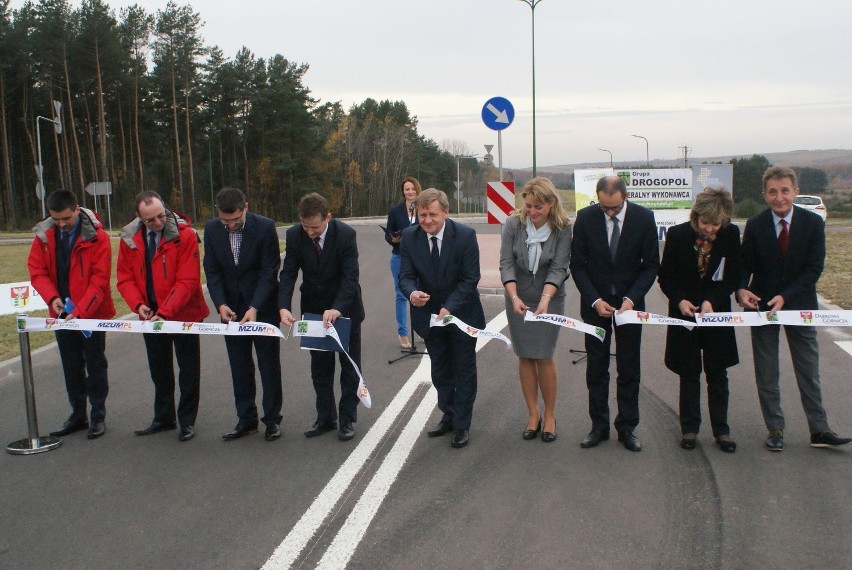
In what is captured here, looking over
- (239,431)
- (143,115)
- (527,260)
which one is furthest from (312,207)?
(143,115)

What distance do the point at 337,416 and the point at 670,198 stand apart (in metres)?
17.1

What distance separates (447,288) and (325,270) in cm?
94

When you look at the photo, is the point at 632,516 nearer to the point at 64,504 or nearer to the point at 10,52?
the point at 64,504

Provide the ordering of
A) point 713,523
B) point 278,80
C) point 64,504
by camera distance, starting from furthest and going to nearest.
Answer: point 278,80, point 64,504, point 713,523

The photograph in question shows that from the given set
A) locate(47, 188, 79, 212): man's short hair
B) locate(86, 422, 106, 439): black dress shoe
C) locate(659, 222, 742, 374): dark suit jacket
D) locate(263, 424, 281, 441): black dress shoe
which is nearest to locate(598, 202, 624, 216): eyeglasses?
locate(659, 222, 742, 374): dark suit jacket

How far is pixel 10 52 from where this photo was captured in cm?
4734

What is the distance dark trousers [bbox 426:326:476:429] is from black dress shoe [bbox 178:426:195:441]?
197cm

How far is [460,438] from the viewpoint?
5453mm

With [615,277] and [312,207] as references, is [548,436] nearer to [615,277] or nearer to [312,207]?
[615,277]

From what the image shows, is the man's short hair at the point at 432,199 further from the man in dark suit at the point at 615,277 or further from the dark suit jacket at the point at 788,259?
the dark suit jacket at the point at 788,259

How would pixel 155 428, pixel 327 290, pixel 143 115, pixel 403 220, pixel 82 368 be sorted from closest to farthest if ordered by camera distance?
pixel 327 290
pixel 155 428
pixel 82 368
pixel 403 220
pixel 143 115

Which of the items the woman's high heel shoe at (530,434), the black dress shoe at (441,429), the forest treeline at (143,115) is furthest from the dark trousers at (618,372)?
the forest treeline at (143,115)

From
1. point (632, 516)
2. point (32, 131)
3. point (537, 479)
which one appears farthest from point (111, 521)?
point (32, 131)

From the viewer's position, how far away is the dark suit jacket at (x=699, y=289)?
513 cm
